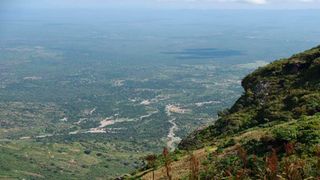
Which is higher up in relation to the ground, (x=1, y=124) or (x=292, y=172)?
(x=292, y=172)

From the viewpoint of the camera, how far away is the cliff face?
94.0ft

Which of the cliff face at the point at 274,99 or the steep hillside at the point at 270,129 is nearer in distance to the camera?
the steep hillside at the point at 270,129

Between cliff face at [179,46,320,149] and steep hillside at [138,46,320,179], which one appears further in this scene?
cliff face at [179,46,320,149]

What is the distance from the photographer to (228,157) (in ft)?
67.6

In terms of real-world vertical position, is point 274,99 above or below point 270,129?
below

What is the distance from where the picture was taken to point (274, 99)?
3259 centimetres

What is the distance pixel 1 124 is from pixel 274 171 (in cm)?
18750

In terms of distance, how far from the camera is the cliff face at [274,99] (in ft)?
94.0

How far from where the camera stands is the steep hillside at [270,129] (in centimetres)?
1723

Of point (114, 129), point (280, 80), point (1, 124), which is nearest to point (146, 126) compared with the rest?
point (114, 129)

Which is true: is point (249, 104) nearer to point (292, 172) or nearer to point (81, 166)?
point (292, 172)

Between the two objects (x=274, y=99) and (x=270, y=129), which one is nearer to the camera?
(x=270, y=129)

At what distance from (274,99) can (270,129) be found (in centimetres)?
861

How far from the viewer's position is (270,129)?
955 inches
